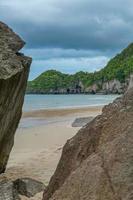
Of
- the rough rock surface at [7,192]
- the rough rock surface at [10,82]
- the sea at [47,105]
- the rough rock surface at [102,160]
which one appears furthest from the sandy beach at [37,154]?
the sea at [47,105]

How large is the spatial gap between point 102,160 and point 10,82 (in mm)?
4091

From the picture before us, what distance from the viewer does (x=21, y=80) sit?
903 centimetres

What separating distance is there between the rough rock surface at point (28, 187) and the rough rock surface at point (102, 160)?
10.2ft

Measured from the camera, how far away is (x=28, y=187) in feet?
29.1

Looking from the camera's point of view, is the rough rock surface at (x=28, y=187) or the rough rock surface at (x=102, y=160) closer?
the rough rock surface at (x=102, y=160)

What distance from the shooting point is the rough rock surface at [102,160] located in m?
4.20

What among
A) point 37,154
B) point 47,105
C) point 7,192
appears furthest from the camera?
point 47,105

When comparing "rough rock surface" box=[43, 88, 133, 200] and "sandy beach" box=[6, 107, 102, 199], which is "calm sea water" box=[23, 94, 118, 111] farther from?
"rough rock surface" box=[43, 88, 133, 200]

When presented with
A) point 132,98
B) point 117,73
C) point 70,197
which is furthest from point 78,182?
point 117,73

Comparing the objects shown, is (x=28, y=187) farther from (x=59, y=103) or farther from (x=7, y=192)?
(x=59, y=103)

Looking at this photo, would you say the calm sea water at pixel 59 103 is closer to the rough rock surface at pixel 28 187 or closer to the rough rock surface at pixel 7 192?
the rough rock surface at pixel 28 187

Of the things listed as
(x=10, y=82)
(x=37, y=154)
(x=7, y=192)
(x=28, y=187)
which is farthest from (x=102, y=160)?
(x=37, y=154)

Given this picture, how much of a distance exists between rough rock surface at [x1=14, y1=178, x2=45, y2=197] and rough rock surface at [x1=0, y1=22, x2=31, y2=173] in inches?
40.9

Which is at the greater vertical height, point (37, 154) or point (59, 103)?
point (37, 154)
